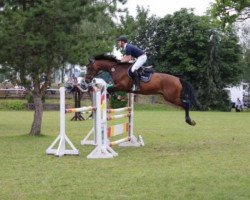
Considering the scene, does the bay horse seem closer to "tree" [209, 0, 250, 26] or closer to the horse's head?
the horse's head

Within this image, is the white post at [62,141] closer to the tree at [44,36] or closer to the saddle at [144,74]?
the saddle at [144,74]

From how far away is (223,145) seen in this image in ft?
46.2

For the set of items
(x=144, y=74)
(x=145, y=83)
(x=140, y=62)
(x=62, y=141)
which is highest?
(x=140, y=62)

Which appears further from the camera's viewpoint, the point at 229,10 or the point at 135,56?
the point at 135,56

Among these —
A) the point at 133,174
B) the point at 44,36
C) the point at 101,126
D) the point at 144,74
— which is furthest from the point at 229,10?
the point at 44,36

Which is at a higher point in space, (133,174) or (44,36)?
(44,36)

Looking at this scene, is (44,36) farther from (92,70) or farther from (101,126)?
(101,126)

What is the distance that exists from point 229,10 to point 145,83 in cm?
726

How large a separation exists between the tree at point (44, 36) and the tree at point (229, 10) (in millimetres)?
9999

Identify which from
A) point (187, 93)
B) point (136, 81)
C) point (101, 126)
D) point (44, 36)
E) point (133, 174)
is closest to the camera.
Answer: point (133, 174)

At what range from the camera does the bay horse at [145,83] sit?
42.8 ft

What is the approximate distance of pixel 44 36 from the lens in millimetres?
16234

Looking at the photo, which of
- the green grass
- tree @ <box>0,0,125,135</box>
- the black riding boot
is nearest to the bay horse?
the black riding boot

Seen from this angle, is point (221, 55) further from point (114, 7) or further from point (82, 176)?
point (82, 176)
